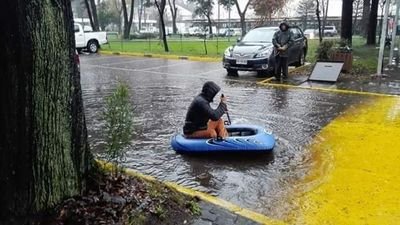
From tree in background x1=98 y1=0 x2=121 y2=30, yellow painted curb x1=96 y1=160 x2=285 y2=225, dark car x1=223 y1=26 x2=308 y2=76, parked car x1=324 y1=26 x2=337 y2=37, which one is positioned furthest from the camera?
tree in background x1=98 y1=0 x2=121 y2=30

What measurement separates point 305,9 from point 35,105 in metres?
50.5

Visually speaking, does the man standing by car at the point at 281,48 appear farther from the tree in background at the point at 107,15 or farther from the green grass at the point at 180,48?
the tree in background at the point at 107,15

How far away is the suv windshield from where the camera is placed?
43.9 feet

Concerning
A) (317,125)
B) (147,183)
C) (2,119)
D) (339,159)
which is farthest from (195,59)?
(2,119)

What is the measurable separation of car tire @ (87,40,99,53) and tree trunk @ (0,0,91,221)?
21.3 meters

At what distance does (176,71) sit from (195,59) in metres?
3.86

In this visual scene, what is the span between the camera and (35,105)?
278 centimetres

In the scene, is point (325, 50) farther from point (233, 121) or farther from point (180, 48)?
point (180, 48)

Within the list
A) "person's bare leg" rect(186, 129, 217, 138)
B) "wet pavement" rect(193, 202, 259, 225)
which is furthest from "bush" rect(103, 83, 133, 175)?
"person's bare leg" rect(186, 129, 217, 138)

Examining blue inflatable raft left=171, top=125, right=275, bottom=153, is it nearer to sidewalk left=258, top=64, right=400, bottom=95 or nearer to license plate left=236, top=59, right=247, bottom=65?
sidewalk left=258, top=64, right=400, bottom=95

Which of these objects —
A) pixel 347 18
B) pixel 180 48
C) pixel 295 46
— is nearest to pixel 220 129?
pixel 295 46

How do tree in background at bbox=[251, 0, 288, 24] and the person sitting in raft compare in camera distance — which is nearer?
the person sitting in raft

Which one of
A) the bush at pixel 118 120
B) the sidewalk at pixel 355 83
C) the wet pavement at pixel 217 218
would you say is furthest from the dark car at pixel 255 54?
the bush at pixel 118 120

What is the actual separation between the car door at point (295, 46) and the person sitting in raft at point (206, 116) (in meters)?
8.52
